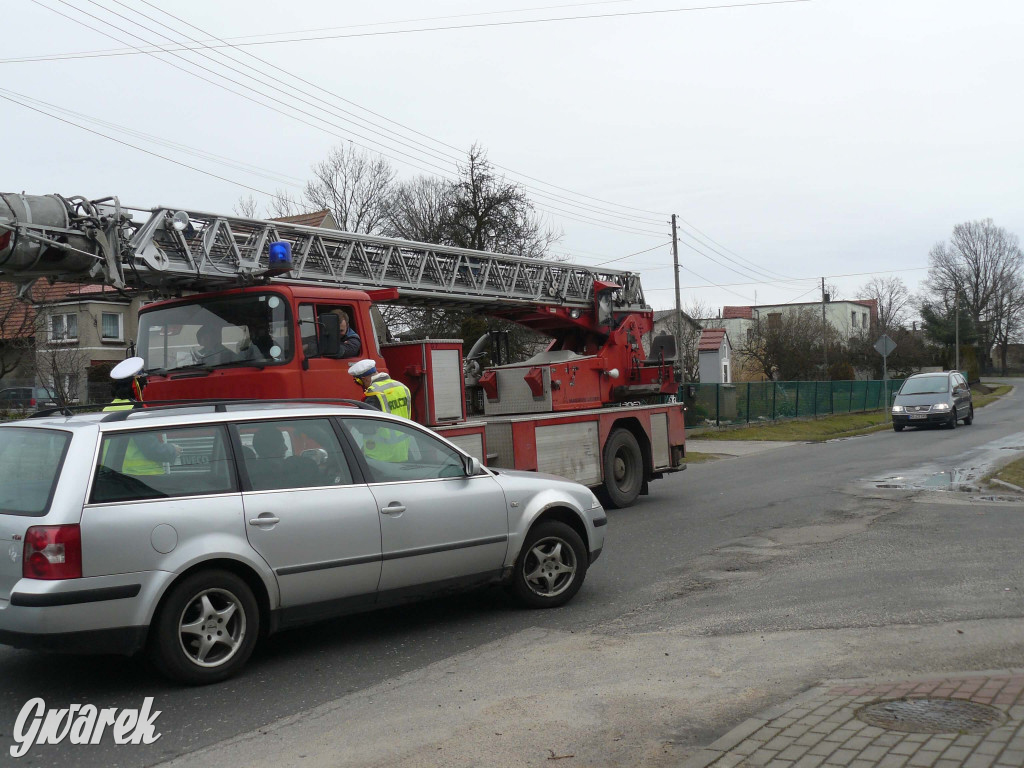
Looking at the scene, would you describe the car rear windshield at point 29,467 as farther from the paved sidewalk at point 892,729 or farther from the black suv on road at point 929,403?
the black suv on road at point 929,403

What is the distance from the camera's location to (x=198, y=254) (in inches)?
362

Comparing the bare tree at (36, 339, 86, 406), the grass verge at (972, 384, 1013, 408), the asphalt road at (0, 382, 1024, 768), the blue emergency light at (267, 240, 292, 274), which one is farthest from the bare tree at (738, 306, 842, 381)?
the blue emergency light at (267, 240, 292, 274)

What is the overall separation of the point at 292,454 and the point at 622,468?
8.03m

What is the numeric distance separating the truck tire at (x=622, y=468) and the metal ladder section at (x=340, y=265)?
2244 millimetres

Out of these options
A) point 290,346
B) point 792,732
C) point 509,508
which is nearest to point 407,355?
point 290,346

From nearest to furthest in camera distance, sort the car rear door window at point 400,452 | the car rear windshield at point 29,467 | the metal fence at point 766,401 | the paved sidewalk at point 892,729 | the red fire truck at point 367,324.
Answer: the paved sidewalk at point 892,729 → the car rear windshield at point 29,467 → the car rear door window at point 400,452 → the red fire truck at point 367,324 → the metal fence at point 766,401

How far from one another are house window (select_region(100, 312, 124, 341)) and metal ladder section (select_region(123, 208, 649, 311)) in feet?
99.5

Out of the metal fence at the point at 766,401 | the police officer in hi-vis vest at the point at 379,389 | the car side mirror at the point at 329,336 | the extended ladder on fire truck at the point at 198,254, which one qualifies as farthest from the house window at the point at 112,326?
the police officer in hi-vis vest at the point at 379,389

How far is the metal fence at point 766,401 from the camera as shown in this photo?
3195 cm

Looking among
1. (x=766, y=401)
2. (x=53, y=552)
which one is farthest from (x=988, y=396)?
(x=53, y=552)

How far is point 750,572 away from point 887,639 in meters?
2.37

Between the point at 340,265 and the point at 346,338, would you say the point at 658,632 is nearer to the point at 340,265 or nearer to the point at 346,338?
the point at 346,338

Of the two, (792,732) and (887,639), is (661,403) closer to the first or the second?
(887,639)

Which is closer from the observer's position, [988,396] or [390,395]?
[390,395]
